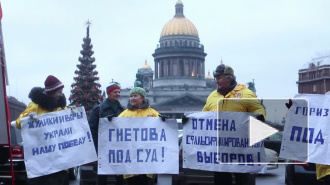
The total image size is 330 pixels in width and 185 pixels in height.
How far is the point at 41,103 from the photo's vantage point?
24.1 feet

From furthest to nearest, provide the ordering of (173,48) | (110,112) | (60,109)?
(173,48)
(110,112)
(60,109)

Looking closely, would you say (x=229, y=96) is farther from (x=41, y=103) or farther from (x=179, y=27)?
(x=179, y=27)

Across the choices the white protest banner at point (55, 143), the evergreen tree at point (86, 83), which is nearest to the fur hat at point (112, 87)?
the white protest banner at point (55, 143)

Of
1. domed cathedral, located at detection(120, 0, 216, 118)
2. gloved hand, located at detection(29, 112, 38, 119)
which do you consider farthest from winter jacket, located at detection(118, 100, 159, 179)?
domed cathedral, located at detection(120, 0, 216, 118)

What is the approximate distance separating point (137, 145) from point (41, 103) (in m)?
1.28

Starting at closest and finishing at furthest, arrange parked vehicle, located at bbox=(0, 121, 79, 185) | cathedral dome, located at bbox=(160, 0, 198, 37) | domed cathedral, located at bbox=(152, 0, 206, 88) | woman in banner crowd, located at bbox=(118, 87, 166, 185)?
woman in banner crowd, located at bbox=(118, 87, 166, 185) < parked vehicle, located at bbox=(0, 121, 79, 185) < domed cathedral, located at bbox=(152, 0, 206, 88) < cathedral dome, located at bbox=(160, 0, 198, 37)

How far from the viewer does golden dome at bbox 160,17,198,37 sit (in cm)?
11262

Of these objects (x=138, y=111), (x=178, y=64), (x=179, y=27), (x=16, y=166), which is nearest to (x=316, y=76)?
(x=178, y=64)

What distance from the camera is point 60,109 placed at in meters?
7.56

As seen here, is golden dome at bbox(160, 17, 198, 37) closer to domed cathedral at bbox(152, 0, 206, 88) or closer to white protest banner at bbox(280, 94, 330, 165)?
domed cathedral at bbox(152, 0, 206, 88)

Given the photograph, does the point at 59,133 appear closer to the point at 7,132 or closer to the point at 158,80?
the point at 7,132

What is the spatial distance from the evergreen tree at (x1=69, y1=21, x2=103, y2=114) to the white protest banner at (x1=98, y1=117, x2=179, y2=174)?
43.3 m

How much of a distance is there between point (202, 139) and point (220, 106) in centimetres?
47

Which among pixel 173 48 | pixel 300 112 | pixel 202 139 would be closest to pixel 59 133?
pixel 202 139
